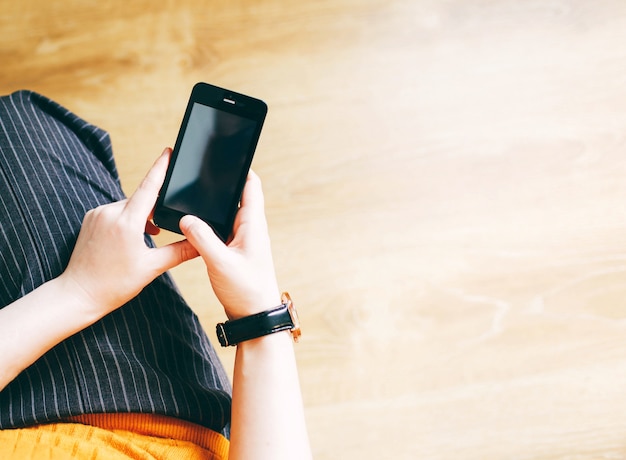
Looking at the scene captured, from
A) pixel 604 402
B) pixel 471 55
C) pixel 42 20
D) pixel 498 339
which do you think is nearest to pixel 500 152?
pixel 471 55

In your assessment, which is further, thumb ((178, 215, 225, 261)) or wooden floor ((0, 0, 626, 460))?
wooden floor ((0, 0, 626, 460))

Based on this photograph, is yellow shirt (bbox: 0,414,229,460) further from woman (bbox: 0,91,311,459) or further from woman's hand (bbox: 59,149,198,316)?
woman's hand (bbox: 59,149,198,316)

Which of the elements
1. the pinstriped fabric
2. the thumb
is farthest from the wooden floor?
the thumb

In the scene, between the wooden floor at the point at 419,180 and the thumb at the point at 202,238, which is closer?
the thumb at the point at 202,238

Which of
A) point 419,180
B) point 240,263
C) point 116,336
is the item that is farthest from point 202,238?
point 419,180

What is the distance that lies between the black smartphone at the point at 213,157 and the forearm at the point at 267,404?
Result: 0.52 ft

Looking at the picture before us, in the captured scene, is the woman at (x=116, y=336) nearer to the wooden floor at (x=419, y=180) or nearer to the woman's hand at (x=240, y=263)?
the woman's hand at (x=240, y=263)

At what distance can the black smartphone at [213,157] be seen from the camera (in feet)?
2.23

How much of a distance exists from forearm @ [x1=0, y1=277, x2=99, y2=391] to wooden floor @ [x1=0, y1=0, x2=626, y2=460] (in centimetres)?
40

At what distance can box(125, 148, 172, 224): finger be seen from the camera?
625 millimetres

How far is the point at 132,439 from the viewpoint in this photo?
2.03 feet

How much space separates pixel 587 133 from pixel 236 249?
2.65 ft

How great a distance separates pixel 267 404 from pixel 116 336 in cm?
22

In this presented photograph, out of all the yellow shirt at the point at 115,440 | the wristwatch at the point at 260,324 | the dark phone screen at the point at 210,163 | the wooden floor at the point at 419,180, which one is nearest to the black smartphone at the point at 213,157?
the dark phone screen at the point at 210,163
